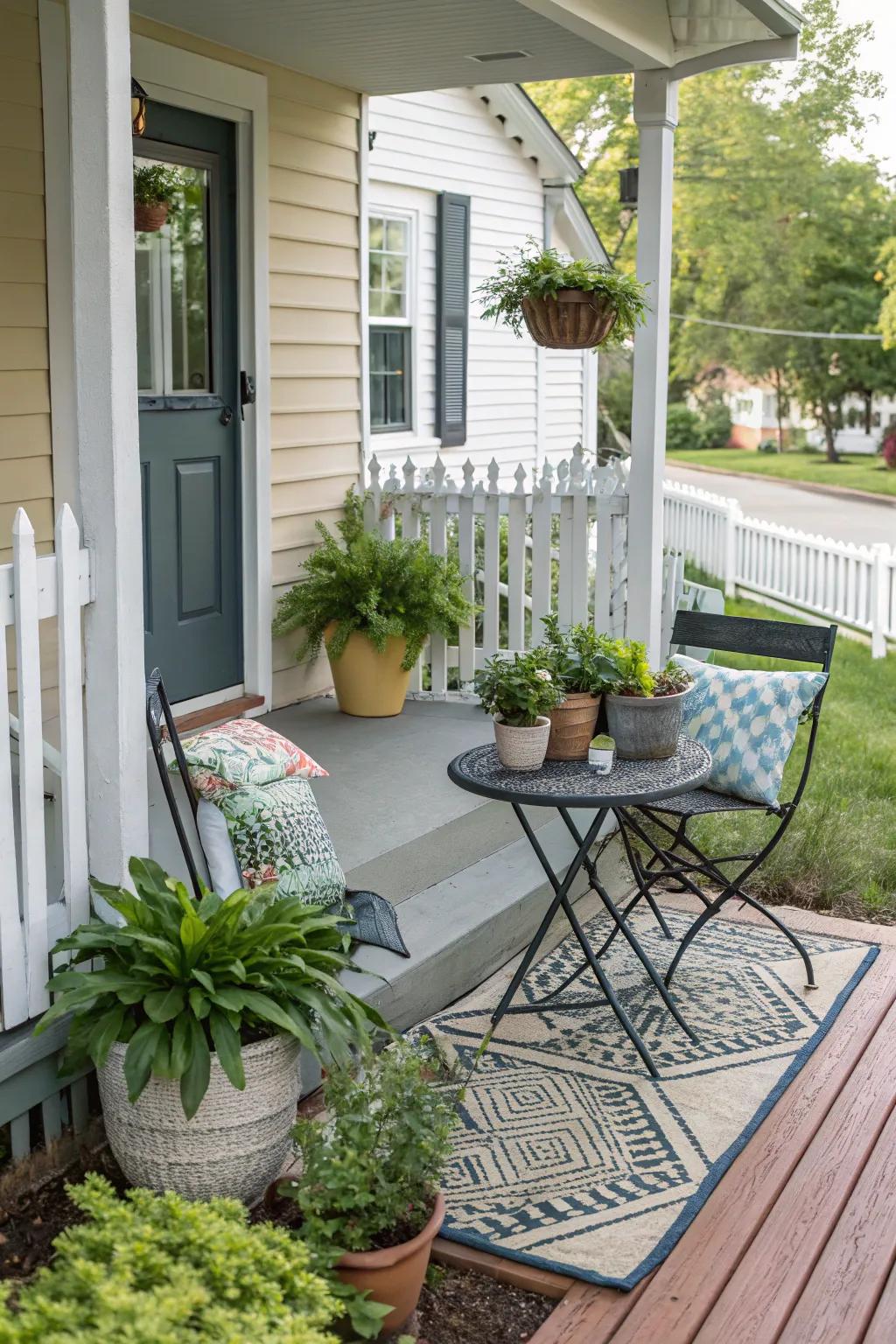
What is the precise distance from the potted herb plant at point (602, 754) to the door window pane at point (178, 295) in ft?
8.02

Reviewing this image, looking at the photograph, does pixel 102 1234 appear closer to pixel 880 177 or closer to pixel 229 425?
pixel 229 425

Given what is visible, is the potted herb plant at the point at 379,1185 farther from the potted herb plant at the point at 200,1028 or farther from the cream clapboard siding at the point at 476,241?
the cream clapboard siding at the point at 476,241

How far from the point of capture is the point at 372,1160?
8.65 feet

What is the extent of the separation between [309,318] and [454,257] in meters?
3.09

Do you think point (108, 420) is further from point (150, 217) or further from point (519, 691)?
point (150, 217)

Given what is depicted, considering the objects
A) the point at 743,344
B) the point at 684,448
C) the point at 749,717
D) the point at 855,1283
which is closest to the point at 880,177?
the point at 743,344

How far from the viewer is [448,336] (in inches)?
348

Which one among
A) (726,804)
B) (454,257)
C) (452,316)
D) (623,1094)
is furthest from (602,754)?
(454,257)

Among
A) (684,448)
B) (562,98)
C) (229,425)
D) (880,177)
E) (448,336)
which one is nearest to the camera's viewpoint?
(229,425)

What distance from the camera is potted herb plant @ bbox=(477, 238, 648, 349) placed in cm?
507

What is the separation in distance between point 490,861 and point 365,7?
303 cm

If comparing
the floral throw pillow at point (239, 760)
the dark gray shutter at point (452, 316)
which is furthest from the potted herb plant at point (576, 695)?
the dark gray shutter at point (452, 316)

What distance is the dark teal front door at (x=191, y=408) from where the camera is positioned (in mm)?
5184

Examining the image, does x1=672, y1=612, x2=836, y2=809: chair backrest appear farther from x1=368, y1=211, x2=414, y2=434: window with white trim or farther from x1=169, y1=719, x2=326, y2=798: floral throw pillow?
x1=368, y1=211, x2=414, y2=434: window with white trim
